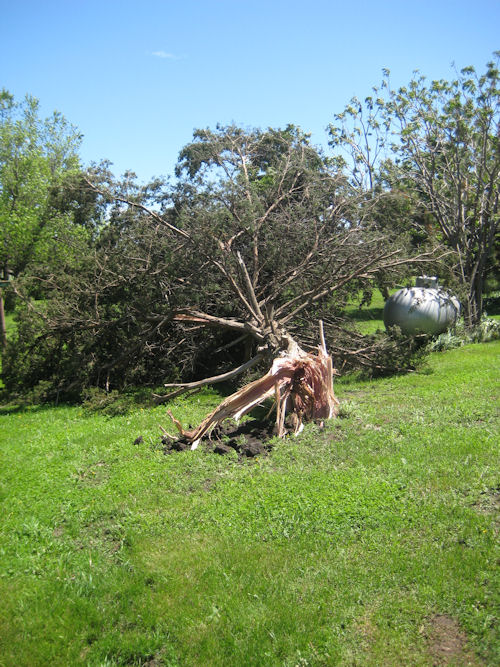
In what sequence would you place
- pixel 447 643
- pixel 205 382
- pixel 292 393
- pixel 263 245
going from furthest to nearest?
pixel 263 245, pixel 205 382, pixel 292 393, pixel 447 643

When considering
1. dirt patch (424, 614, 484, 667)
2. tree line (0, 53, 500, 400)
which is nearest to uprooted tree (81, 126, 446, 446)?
tree line (0, 53, 500, 400)

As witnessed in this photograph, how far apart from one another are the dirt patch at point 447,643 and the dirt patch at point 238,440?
280 centimetres

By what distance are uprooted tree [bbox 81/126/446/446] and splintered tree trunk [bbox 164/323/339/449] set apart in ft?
3.80

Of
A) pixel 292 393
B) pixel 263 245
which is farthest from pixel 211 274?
pixel 292 393

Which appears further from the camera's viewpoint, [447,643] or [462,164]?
[462,164]

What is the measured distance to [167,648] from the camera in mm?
3131

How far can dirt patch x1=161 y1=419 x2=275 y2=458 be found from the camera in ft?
19.1

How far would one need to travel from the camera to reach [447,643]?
2961 millimetres

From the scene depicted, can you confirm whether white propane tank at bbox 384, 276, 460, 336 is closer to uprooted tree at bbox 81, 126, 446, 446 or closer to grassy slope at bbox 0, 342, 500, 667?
uprooted tree at bbox 81, 126, 446, 446

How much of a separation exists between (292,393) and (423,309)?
5.70 metres

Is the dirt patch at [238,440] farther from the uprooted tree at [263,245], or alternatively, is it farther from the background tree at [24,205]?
the background tree at [24,205]

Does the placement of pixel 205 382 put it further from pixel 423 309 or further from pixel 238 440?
pixel 423 309

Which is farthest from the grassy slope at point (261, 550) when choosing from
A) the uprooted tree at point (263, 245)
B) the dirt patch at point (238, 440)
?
the uprooted tree at point (263, 245)

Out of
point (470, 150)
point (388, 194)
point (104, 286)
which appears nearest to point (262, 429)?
point (104, 286)
